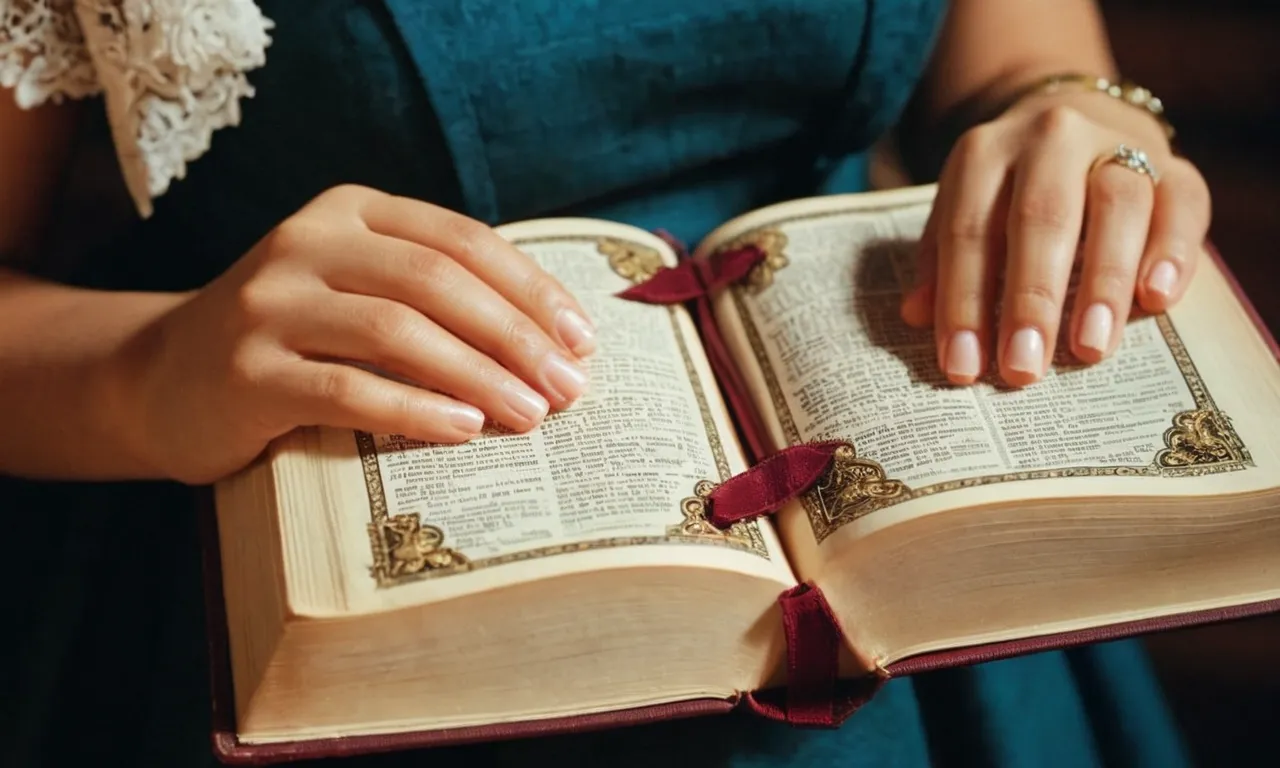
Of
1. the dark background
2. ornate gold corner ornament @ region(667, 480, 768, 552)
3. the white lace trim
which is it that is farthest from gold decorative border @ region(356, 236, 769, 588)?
the dark background

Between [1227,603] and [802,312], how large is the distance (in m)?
0.27

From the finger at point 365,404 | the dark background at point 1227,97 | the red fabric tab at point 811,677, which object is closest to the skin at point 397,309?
the finger at point 365,404

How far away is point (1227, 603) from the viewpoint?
582 mm

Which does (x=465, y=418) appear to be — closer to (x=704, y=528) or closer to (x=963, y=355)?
(x=704, y=528)

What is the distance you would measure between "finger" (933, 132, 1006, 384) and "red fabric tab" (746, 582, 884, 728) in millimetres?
151

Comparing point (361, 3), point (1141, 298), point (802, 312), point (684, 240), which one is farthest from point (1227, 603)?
point (361, 3)

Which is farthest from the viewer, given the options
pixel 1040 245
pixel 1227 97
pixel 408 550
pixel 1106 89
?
pixel 1227 97

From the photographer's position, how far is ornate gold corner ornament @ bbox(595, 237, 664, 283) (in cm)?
67

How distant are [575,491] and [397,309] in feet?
0.40

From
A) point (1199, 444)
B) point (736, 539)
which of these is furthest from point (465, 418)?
point (1199, 444)

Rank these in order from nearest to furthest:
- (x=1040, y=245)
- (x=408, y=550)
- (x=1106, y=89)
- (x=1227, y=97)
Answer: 1. (x=408, y=550)
2. (x=1040, y=245)
3. (x=1106, y=89)
4. (x=1227, y=97)

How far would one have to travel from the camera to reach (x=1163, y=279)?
24.2 inches

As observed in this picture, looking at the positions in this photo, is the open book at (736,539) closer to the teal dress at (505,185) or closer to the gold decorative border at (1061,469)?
the gold decorative border at (1061,469)

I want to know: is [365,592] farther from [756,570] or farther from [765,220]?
[765,220]
